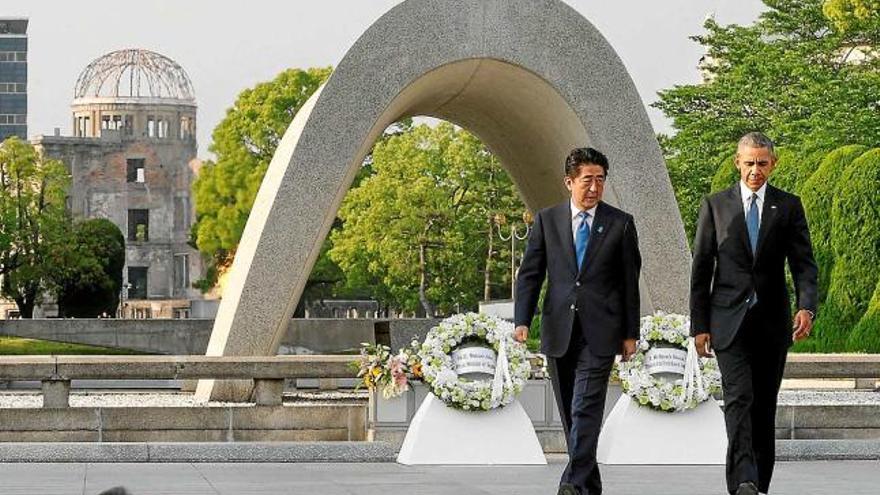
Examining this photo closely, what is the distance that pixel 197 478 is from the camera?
1343 centimetres

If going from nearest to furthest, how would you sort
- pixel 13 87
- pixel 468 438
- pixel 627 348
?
1. pixel 627 348
2. pixel 468 438
3. pixel 13 87

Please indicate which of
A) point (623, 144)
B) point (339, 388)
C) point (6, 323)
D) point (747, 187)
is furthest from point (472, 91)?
point (6, 323)

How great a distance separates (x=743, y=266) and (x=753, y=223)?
25 centimetres

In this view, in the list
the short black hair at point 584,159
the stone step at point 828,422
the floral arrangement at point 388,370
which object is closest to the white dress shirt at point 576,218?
the short black hair at point 584,159

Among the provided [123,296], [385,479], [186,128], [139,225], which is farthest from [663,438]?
[186,128]

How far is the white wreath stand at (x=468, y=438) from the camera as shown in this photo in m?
14.7

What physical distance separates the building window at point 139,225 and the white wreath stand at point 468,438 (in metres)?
107

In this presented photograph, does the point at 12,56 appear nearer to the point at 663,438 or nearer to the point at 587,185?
the point at 663,438

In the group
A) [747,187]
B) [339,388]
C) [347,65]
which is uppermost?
[347,65]

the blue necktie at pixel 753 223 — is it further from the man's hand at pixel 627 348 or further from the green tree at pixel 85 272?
the green tree at pixel 85 272

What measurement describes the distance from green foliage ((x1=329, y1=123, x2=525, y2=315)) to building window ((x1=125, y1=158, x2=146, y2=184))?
59.0 metres

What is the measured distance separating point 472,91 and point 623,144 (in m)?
2.46

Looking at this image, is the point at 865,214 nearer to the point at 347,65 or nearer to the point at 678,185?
the point at 678,185

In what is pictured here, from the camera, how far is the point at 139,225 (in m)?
121
